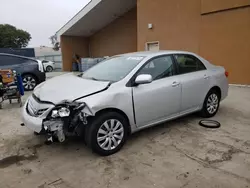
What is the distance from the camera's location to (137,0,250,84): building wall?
795 centimetres

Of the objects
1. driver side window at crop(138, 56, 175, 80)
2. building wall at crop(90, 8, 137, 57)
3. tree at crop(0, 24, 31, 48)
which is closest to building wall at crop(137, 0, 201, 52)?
building wall at crop(90, 8, 137, 57)

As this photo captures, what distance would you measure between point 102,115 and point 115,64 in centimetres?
128

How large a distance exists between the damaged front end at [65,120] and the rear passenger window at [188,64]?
2072mm

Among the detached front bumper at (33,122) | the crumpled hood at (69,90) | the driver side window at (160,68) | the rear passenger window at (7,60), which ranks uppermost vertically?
the rear passenger window at (7,60)

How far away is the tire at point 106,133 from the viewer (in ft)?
9.83

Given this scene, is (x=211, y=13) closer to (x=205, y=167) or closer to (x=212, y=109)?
(x=212, y=109)

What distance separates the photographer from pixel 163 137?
12.5ft

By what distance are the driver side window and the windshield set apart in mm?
192

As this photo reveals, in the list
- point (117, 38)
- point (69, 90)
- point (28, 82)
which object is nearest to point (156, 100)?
point (69, 90)

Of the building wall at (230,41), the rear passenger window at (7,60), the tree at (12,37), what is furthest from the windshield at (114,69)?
the tree at (12,37)

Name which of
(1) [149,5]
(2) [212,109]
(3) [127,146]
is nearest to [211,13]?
(1) [149,5]

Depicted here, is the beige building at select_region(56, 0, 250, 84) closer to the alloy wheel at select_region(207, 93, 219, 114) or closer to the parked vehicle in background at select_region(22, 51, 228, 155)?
the alloy wheel at select_region(207, 93, 219, 114)

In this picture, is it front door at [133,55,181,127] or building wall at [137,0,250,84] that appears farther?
building wall at [137,0,250,84]

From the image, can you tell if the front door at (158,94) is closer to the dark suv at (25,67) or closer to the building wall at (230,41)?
the building wall at (230,41)
